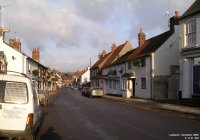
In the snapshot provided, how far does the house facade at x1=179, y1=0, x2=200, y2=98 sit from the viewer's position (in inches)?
1129

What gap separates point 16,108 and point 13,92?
1.60 ft

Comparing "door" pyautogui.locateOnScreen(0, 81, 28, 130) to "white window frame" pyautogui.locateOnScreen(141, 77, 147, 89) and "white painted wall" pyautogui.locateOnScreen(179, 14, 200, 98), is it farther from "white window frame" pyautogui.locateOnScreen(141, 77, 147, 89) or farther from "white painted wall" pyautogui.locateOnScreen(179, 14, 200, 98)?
"white window frame" pyautogui.locateOnScreen(141, 77, 147, 89)

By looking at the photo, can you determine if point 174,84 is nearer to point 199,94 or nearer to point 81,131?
point 199,94

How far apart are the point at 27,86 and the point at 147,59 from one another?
32532 millimetres

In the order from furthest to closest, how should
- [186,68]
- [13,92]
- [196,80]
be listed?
[186,68] < [196,80] < [13,92]

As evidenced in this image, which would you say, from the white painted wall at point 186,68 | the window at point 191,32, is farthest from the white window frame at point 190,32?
the white painted wall at point 186,68

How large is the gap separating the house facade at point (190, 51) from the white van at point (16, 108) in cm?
2046

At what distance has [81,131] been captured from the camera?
572 inches

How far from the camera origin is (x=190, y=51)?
29281 mm

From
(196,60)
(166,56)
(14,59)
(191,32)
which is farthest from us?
(14,59)

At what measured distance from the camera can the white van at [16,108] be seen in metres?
9.85

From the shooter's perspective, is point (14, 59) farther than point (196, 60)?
Yes

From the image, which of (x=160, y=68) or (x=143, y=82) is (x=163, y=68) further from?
(x=143, y=82)

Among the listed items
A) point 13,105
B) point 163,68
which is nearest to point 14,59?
point 163,68
